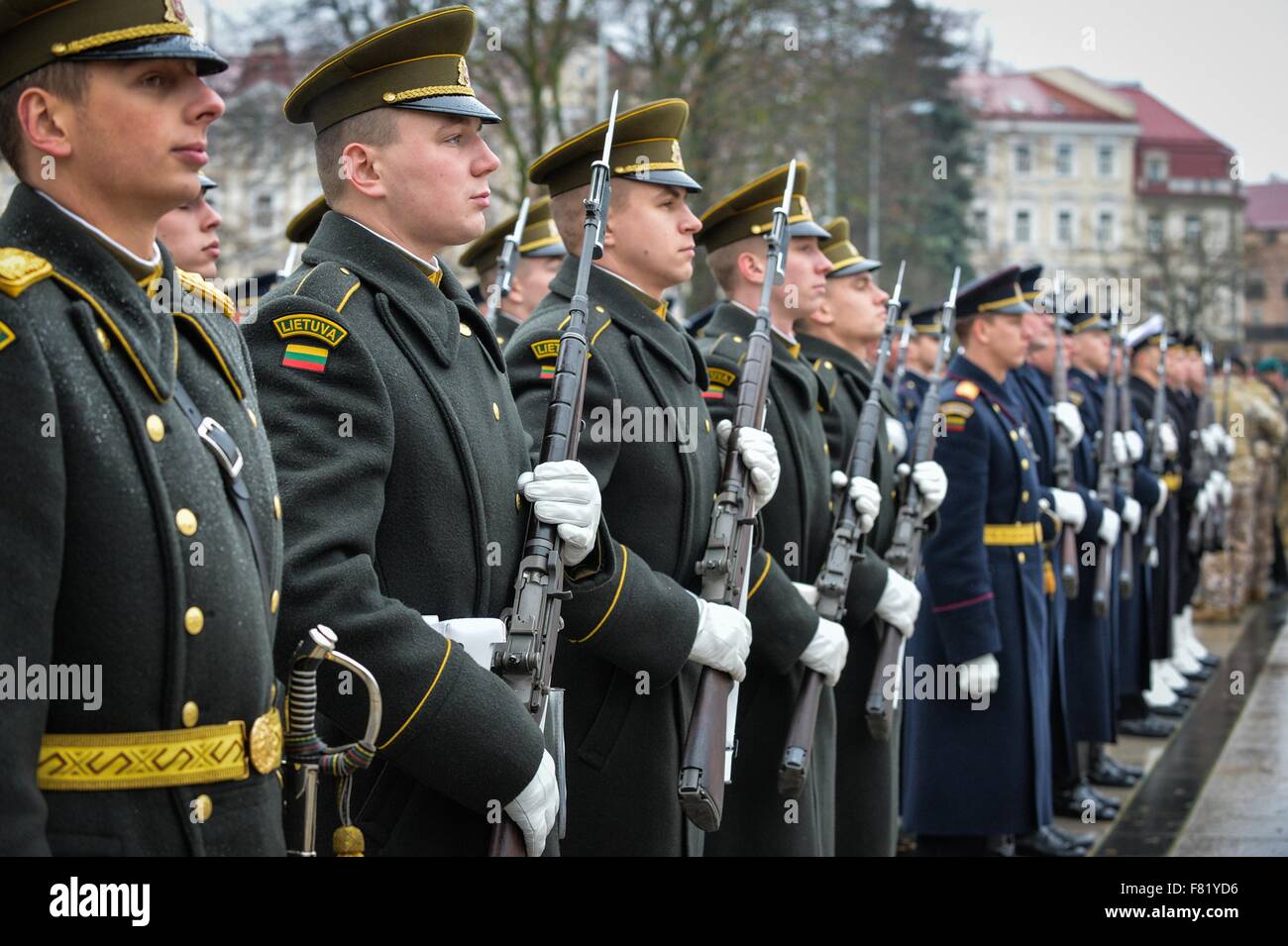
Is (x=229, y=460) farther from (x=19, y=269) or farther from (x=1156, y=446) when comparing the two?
(x=1156, y=446)

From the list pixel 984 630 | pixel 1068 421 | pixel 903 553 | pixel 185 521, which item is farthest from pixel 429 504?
pixel 1068 421

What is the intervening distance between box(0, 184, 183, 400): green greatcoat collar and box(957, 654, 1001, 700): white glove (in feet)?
16.0

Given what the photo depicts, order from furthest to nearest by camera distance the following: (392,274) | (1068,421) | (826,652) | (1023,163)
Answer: (1023,163), (1068,421), (826,652), (392,274)

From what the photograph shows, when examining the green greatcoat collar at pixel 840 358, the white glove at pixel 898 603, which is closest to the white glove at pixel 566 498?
the white glove at pixel 898 603

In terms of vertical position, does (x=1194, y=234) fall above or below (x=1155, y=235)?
below

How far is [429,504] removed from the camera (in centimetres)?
341

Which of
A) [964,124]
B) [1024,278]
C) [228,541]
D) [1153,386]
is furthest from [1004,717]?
[964,124]

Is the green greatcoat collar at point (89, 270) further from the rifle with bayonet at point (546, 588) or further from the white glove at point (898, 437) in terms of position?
the white glove at point (898, 437)

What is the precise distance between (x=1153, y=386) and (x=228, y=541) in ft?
37.2

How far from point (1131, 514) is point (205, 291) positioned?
8.32m

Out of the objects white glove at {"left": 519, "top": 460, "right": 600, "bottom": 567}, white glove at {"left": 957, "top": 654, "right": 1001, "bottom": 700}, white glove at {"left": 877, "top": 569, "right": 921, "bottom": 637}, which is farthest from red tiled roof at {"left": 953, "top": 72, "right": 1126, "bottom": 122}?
white glove at {"left": 519, "top": 460, "right": 600, "bottom": 567}

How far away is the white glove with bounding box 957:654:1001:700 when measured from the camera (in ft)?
22.8

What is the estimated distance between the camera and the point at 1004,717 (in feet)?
23.6

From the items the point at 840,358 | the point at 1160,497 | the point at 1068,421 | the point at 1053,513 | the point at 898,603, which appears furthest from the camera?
the point at 1160,497
